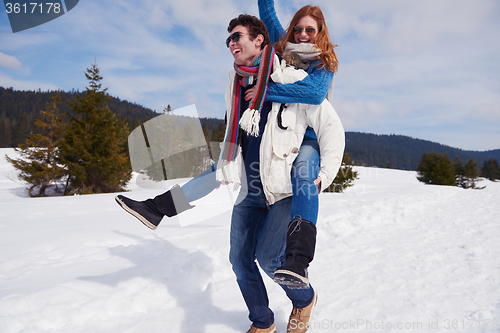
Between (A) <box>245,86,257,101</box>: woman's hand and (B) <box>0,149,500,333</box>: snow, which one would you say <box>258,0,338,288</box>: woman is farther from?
(B) <box>0,149,500,333</box>: snow

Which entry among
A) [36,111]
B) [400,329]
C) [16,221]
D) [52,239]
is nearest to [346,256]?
[400,329]

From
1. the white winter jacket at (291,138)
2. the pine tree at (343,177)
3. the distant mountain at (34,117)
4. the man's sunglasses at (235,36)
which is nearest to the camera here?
the white winter jacket at (291,138)

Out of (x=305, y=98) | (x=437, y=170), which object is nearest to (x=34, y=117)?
(x=437, y=170)

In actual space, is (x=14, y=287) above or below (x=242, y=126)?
below

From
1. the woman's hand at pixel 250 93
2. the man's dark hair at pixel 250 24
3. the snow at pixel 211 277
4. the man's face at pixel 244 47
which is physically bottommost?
the snow at pixel 211 277

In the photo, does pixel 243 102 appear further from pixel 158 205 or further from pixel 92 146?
pixel 92 146

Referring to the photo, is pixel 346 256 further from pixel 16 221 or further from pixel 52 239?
pixel 16 221

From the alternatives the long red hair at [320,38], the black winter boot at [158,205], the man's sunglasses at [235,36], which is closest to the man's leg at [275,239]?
the black winter boot at [158,205]

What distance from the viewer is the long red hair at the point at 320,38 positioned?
192 centimetres

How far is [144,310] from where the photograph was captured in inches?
97.4

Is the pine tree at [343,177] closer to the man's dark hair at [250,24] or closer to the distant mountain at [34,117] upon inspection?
the man's dark hair at [250,24]

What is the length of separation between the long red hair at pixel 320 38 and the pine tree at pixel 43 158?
66.9 ft

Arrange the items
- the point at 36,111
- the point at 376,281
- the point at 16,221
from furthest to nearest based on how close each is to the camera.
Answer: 1. the point at 36,111
2. the point at 16,221
3. the point at 376,281

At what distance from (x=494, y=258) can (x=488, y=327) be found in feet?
6.31
